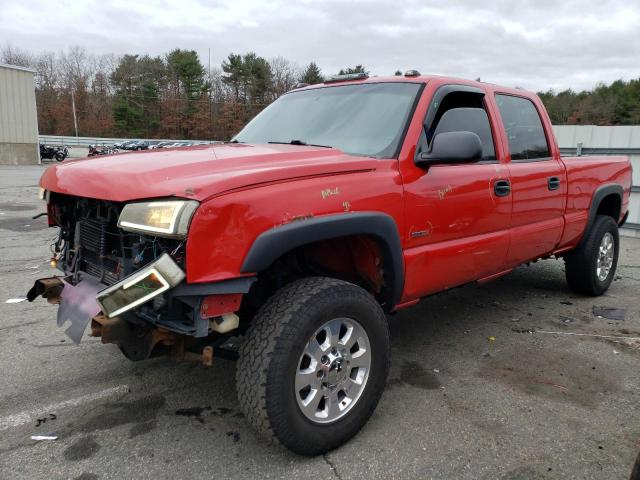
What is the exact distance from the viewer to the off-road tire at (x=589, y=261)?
5.11m

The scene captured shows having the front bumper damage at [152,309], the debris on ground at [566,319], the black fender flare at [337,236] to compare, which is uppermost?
the black fender flare at [337,236]

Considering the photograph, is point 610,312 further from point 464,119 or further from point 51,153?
point 51,153

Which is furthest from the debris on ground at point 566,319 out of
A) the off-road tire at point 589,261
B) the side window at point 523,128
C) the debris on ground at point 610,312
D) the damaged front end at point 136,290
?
the damaged front end at point 136,290

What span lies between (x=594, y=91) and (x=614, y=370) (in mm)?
79690

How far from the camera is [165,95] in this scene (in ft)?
220

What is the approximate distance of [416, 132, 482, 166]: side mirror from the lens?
2934 mm

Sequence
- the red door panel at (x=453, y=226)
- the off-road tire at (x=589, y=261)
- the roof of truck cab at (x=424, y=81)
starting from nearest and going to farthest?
the red door panel at (x=453, y=226)
the roof of truck cab at (x=424, y=81)
the off-road tire at (x=589, y=261)

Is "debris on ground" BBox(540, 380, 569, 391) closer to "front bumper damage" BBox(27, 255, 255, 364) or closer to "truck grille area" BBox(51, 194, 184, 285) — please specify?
"front bumper damage" BBox(27, 255, 255, 364)

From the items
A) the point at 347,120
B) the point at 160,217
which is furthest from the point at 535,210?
the point at 160,217

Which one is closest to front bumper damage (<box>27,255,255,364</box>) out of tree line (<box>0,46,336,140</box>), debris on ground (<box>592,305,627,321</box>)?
debris on ground (<box>592,305,627,321</box>)

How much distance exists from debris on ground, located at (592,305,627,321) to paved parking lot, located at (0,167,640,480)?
0.12 metres

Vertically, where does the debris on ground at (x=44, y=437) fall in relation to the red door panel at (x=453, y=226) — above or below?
below

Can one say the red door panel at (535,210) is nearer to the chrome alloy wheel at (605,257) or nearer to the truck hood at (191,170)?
the chrome alloy wheel at (605,257)

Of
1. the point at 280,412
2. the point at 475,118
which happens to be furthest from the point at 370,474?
the point at 475,118
